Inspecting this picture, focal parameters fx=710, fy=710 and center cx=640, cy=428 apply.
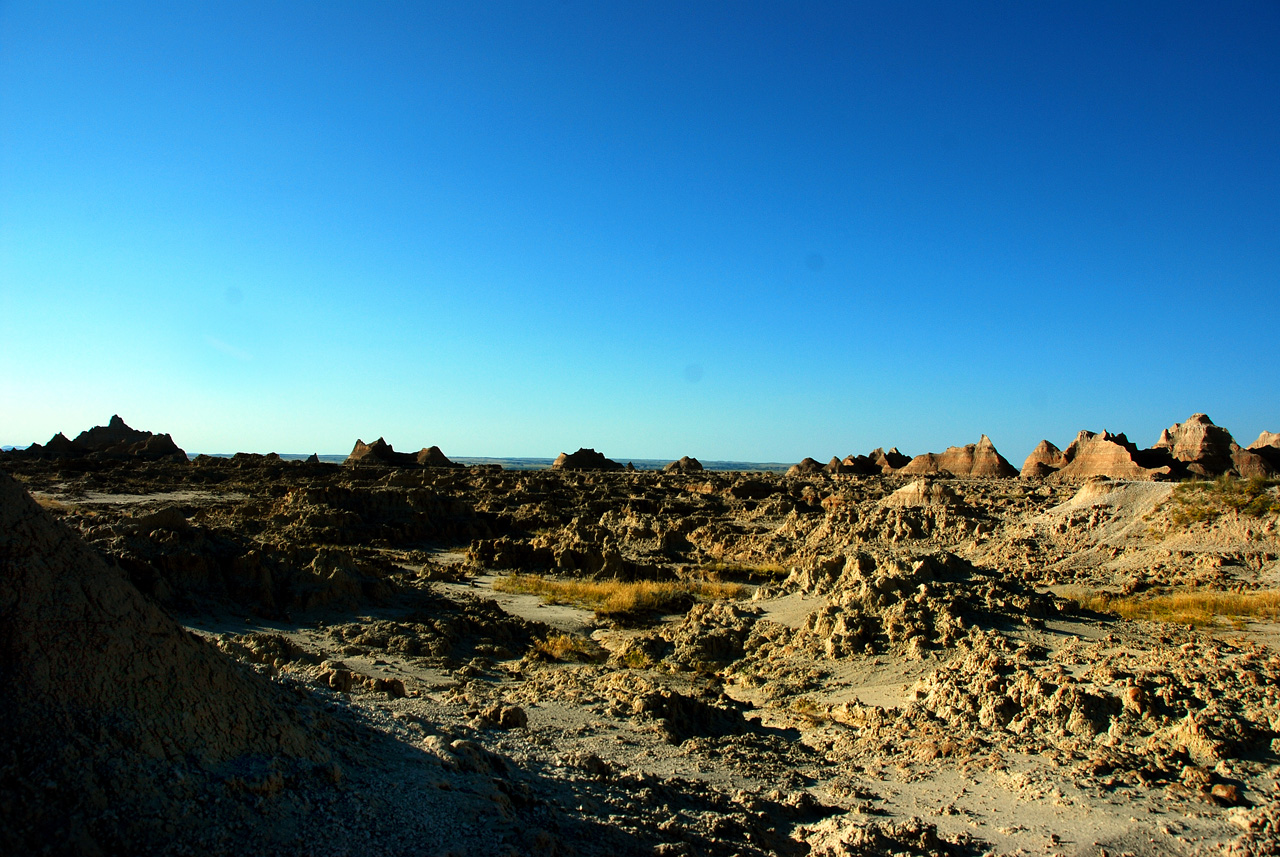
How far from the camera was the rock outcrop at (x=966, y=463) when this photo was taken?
58500mm

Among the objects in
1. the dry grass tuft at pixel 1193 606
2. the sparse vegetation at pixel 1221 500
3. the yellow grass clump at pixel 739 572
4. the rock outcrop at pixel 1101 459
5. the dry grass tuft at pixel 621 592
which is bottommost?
the dry grass tuft at pixel 621 592

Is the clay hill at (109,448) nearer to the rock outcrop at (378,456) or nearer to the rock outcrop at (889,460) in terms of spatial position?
the rock outcrop at (378,456)

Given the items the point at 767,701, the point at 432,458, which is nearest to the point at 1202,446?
the point at 767,701

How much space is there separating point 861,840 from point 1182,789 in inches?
109

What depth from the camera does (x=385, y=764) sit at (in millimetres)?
4781

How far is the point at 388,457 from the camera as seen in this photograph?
65250mm

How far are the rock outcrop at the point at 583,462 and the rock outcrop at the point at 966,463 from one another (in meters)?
28.1

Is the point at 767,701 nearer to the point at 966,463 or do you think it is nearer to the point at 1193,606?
the point at 1193,606

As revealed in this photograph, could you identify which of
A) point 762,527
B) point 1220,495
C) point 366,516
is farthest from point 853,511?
point 366,516

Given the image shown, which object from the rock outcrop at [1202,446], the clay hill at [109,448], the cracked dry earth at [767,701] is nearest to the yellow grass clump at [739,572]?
the cracked dry earth at [767,701]

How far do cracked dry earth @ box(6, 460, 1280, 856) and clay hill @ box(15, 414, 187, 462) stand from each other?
48171 mm

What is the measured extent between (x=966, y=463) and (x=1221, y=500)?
46831 millimetres

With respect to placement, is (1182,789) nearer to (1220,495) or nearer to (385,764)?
(385,764)

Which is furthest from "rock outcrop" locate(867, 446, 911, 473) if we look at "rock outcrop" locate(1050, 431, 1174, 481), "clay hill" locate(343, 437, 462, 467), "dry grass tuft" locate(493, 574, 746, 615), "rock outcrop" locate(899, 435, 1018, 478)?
"dry grass tuft" locate(493, 574, 746, 615)
